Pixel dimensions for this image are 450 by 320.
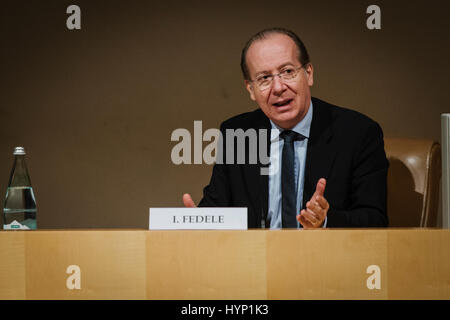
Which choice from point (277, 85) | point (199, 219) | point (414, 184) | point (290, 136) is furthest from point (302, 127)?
point (199, 219)

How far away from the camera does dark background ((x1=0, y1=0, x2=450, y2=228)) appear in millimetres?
2787

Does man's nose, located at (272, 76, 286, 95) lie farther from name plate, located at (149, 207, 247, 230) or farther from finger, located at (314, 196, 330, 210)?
name plate, located at (149, 207, 247, 230)

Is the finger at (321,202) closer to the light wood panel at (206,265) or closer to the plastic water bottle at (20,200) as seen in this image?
the light wood panel at (206,265)

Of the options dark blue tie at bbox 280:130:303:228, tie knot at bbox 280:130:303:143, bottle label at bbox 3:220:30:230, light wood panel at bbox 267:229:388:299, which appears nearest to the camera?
light wood panel at bbox 267:229:388:299

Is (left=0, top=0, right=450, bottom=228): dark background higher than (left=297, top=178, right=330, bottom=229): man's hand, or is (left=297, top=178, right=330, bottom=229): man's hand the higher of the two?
(left=0, top=0, right=450, bottom=228): dark background

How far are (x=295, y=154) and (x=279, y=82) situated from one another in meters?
0.27

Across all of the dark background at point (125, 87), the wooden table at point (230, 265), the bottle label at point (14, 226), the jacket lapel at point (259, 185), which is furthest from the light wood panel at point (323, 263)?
the dark background at point (125, 87)

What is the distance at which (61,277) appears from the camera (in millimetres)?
870

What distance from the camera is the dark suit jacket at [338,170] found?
1723 millimetres

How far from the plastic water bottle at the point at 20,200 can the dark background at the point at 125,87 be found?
5.21ft

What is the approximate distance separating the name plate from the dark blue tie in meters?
0.76

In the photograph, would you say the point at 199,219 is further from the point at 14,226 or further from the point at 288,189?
the point at 288,189

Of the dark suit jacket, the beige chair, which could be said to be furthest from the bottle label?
the beige chair

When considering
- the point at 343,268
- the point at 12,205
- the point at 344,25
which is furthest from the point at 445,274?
the point at 344,25
